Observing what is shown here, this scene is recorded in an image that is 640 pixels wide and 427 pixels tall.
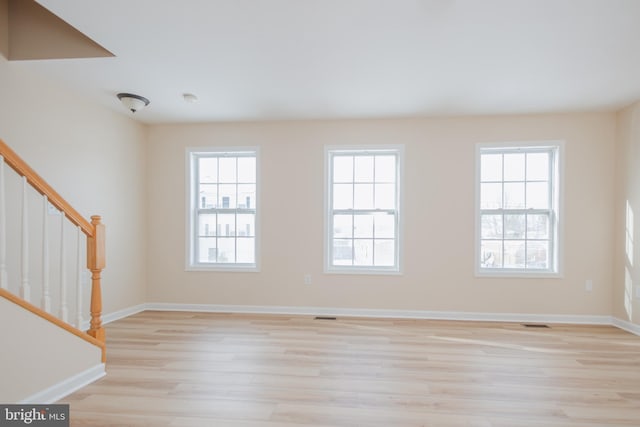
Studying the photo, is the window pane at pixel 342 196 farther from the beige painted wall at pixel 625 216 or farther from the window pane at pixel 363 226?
the beige painted wall at pixel 625 216

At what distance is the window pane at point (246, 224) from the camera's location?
4.78 meters

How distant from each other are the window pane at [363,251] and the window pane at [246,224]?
1.42m

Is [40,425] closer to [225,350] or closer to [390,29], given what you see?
[225,350]

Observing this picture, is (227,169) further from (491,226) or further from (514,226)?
(514,226)

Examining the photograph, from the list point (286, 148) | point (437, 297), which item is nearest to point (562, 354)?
point (437, 297)

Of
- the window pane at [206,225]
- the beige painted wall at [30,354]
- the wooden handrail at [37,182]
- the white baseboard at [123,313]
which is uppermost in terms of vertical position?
the wooden handrail at [37,182]

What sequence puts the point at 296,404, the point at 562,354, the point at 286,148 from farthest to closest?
the point at 286,148, the point at 562,354, the point at 296,404

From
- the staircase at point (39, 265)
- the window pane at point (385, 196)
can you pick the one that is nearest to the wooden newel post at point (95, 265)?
the staircase at point (39, 265)

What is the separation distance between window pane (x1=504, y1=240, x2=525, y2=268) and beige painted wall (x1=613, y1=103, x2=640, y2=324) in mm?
1018

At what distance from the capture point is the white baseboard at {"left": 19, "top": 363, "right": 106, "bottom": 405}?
2170 millimetres

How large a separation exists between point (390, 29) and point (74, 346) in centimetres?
315

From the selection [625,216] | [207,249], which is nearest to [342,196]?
[207,249]

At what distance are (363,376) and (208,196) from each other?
3.28 metres

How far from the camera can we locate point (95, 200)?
13.2 ft
